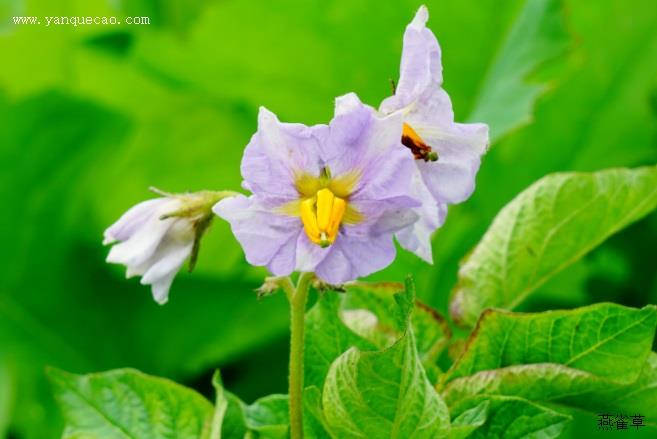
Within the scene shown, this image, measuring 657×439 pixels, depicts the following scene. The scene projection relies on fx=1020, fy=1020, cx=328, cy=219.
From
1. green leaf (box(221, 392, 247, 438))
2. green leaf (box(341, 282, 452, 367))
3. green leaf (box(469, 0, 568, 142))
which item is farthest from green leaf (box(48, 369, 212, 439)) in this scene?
green leaf (box(469, 0, 568, 142))

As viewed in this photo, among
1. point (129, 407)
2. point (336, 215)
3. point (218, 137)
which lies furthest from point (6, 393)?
point (336, 215)

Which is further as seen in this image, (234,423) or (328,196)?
(234,423)

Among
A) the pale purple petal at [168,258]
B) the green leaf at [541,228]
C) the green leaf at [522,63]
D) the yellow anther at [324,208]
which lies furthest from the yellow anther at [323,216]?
the green leaf at [522,63]

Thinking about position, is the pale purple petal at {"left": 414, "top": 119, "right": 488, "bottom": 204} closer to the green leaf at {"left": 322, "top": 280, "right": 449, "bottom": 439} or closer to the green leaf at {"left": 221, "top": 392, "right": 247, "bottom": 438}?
the green leaf at {"left": 322, "top": 280, "right": 449, "bottom": 439}

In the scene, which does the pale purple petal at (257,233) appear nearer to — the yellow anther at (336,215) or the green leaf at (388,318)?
the yellow anther at (336,215)

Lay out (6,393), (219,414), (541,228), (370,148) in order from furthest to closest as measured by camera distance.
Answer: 1. (6,393)
2. (541,228)
3. (219,414)
4. (370,148)

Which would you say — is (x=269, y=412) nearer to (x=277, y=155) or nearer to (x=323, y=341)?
(x=323, y=341)
